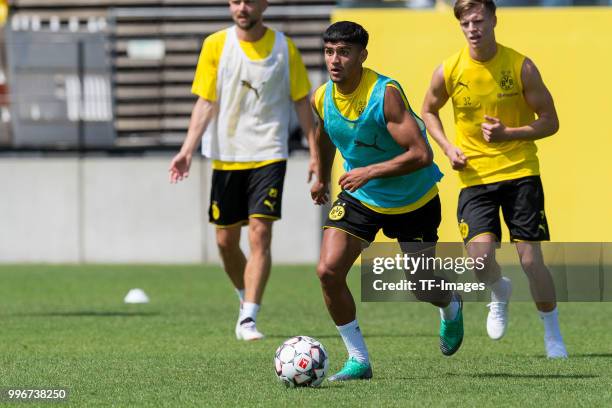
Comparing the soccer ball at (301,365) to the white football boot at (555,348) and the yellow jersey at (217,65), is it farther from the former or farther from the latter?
the yellow jersey at (217,65)

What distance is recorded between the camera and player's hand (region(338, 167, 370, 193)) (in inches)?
275

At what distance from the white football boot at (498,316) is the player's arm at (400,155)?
62.1 inches

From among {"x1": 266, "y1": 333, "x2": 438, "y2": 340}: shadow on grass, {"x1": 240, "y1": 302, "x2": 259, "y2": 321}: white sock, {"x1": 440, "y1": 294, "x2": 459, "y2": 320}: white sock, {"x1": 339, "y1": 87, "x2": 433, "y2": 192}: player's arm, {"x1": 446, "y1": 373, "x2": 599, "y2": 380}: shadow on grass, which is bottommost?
{"x1": 266, "y1": 333, "x2": 438, "y2": 340}: shadow on grass

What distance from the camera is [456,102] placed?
8.40 m

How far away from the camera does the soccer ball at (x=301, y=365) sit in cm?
689

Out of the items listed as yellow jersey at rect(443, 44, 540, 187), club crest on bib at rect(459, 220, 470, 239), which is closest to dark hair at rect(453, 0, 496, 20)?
yellow jersey at rect(443, 44, 540, 187)

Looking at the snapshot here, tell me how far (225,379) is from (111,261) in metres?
10.6

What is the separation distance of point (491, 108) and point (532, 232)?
748 millimetres

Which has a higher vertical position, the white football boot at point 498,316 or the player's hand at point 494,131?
the player's hand at point 494,131

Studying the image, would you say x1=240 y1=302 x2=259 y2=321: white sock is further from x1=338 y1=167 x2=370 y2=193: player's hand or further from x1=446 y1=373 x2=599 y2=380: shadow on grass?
x1=338 y1=167 x2=370 y2=193: player's hand

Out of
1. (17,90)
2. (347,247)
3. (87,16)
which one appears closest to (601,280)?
(347,247)

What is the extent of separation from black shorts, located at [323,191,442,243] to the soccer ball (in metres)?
0.70

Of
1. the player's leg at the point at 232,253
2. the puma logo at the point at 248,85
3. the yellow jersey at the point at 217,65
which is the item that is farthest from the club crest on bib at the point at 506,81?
the player's leg at the point at 232,253

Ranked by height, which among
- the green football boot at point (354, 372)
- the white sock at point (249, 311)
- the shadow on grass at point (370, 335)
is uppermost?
the green football boot at point (354, 372)
